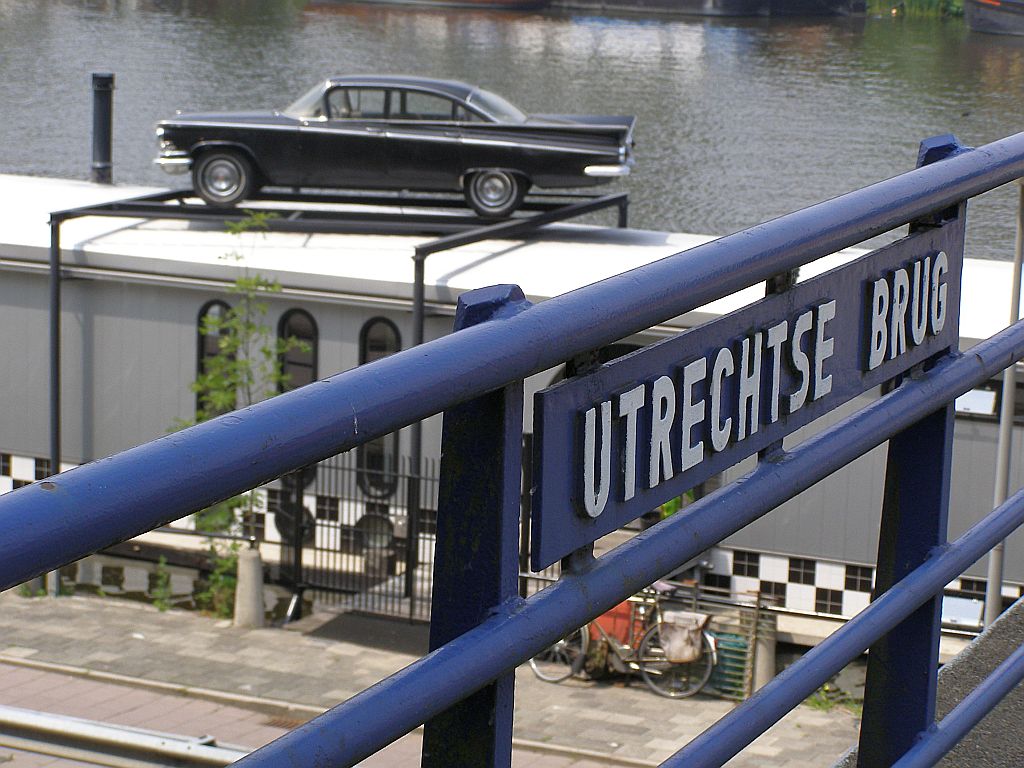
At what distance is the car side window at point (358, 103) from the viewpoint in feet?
45.9

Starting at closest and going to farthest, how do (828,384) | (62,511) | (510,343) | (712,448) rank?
(62,511)
(510,343)
(712,448)
(828,384)

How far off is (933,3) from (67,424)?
50.3 ft

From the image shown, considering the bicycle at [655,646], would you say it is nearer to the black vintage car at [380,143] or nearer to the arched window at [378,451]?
the arched window at [378,451]

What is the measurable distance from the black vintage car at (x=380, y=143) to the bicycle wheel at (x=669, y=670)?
4.87m

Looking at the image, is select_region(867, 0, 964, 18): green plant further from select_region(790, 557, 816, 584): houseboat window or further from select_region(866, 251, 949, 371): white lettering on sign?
select_region(866, 251, 949, 371): white lettering on sign

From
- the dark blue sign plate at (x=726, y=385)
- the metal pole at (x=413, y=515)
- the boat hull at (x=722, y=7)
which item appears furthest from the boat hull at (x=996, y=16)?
the dark blue sign plate at (x=726, y=385)

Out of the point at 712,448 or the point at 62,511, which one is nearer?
the point at 62,511

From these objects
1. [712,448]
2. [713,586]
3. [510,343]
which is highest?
[510,343]

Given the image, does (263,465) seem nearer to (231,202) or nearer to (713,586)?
(713,586)

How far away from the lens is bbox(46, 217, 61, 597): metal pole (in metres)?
11.2

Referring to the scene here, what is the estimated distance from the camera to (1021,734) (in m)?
2.14

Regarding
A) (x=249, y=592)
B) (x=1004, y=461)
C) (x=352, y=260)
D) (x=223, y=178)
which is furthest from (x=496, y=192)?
(x=1004, y=461)

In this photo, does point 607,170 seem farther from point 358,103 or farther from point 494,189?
point 358,103

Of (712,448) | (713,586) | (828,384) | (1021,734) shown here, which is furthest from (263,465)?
(713,586)
